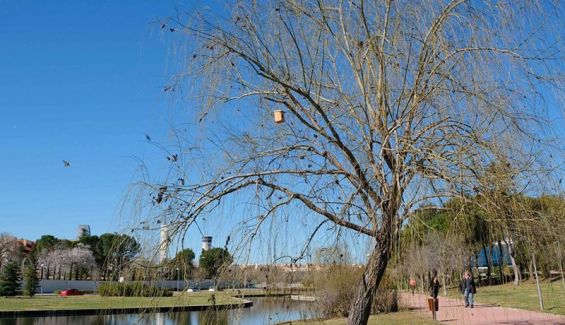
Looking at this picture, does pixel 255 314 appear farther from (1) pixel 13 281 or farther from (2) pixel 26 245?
(2) pixel 26 245

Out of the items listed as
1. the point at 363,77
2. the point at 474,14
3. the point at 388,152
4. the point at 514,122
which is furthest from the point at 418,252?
the point at 474,14

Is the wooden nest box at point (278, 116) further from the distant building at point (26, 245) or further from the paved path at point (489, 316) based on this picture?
the distant building at point (26, 245)

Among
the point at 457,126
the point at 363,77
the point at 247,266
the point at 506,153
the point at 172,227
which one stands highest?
the point at 363,77

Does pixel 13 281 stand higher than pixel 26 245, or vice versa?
pixel 26 245

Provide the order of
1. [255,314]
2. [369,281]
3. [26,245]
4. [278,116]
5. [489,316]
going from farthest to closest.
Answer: [26,245] → [489,316] → [255,314] → [369,281] → [278,116]

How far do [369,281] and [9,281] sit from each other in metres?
42.7

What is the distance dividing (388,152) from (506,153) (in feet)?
3.28

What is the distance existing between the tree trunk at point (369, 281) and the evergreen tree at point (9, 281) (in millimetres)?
42008

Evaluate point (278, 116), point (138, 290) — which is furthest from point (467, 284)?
point (138, 290)

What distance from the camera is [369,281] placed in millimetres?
5574

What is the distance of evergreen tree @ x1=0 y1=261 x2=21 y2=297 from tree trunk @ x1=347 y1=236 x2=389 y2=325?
42008 mm

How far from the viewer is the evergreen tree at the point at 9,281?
40844mm

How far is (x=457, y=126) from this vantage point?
4.88 meters

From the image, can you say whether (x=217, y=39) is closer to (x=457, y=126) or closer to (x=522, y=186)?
(x=457, y=126)
